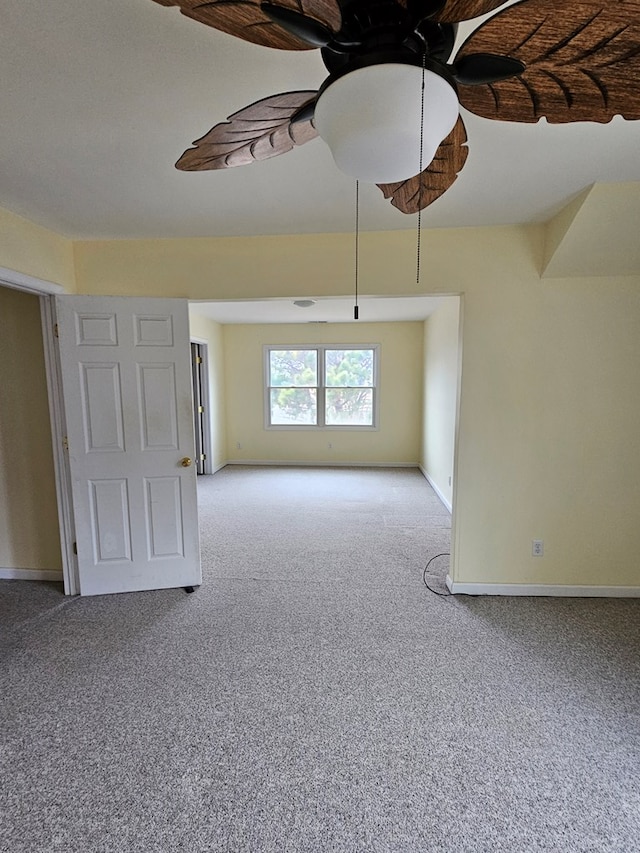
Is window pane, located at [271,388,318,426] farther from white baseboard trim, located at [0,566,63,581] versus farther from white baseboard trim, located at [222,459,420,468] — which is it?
white baseboard trim, located at [0,566,63,581]

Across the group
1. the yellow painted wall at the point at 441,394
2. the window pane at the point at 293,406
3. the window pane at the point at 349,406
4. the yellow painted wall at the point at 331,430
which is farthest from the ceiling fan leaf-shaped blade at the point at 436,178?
the window pane at the point at 293,406

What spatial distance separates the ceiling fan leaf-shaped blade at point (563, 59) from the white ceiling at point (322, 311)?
366cm

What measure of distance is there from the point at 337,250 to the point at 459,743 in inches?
106

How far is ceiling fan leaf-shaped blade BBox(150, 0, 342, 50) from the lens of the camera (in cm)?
67

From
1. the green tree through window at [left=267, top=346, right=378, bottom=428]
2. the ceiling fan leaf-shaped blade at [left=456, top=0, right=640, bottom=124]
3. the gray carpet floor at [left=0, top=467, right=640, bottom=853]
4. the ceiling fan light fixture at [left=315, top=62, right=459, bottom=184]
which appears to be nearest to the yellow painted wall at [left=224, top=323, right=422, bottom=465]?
the green tree through window at [left=267, top=346, right=378, bottom=428]

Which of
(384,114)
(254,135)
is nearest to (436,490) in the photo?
(254,135)

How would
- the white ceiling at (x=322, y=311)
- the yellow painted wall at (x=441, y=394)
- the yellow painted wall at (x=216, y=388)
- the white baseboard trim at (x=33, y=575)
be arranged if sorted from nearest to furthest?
the white baseboard trim at (x=33, y=575) < the yellow painted wall at (x=441, y=394) < the white ceiling at (x=322, y=311) < the yellow painted wall at (x=216, y=388)

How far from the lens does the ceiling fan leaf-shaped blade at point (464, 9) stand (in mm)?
680

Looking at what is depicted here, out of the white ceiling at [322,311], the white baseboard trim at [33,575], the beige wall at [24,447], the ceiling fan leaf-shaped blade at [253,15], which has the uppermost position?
the white ceiling at [322,311]

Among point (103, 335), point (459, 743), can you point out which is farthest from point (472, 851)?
point (103, 335)

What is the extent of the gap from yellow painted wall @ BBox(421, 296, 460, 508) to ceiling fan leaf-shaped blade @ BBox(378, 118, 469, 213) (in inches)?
114

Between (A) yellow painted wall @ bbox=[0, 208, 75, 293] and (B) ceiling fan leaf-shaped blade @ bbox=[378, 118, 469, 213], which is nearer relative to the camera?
(B) ceiling fan leaf-shaped blade @ bbox=[378, 118, 469, 213]

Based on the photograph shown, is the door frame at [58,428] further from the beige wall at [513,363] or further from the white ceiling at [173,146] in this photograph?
the white ceiling at [173,146]

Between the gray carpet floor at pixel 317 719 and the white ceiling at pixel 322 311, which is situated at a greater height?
the white ceiling at pixel 322 311
